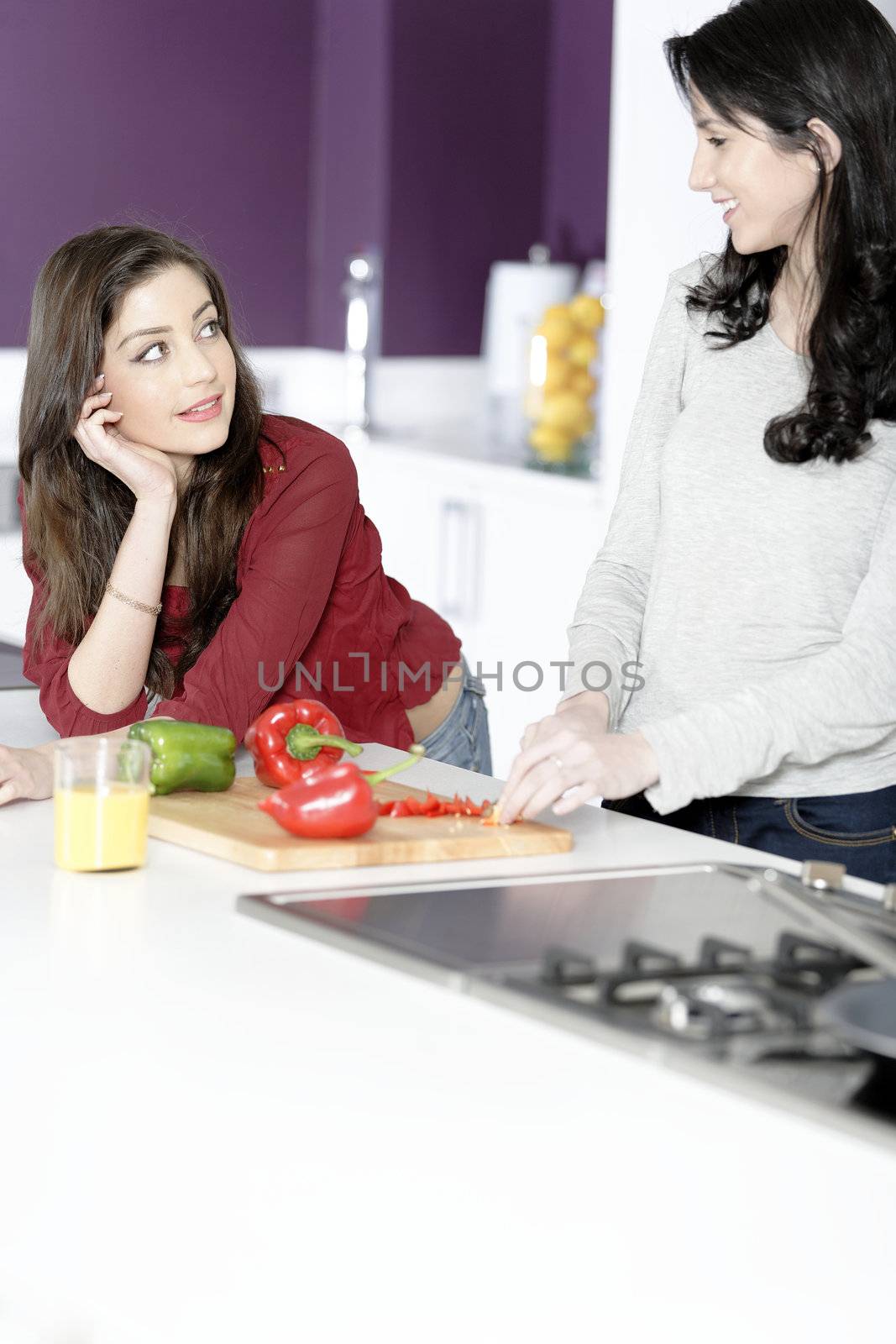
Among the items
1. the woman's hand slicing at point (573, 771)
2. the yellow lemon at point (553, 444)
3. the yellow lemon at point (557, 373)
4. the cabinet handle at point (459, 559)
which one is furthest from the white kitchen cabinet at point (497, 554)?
the woman's hand slicing at point (573, 771)

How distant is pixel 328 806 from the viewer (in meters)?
1.47

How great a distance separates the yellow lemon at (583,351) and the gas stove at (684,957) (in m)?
2.68

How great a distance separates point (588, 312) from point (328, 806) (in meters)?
2.73

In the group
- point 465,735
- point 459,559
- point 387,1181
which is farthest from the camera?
point 459,559

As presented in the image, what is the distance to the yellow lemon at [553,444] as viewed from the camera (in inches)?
155

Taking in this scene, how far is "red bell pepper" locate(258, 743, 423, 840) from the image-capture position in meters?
1.48

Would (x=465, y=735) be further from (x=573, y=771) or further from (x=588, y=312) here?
(x=588, y=312)

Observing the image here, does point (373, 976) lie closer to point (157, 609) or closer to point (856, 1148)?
point (856, 1148)

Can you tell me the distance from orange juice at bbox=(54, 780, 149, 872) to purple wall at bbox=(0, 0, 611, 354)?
3102 millimetres

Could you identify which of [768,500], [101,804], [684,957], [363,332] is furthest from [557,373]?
[684,957]

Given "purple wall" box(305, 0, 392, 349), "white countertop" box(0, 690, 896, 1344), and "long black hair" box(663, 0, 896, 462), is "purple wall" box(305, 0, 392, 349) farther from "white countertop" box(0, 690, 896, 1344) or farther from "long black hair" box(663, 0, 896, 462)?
"white countertop" box(0, 690, 896, 1344)

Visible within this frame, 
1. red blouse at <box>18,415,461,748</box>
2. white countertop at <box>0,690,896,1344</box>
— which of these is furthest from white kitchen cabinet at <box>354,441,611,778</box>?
white countertop at <box>0,690,896,1344</box>

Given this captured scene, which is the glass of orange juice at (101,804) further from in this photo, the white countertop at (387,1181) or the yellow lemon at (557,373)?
the yellow lemon at (557,373)

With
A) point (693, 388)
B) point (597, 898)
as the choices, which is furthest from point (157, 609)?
point (597, 898)
